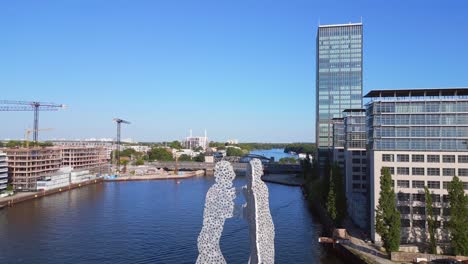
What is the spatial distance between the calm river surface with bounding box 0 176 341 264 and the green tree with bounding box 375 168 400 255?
13.3ft

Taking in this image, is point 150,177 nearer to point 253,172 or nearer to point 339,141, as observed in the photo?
point 339,141

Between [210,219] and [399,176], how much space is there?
755 inches

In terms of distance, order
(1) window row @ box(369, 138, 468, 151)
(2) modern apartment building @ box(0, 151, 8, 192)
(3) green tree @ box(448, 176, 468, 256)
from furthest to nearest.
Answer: (2) modern apartment building @ box(0, 151, 8, 192), (1) window row @ box(369, 138, 468, 151), (3) green tree @ box(448, 176, 468, 256)

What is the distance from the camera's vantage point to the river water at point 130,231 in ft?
88.8

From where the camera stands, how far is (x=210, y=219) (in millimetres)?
15297

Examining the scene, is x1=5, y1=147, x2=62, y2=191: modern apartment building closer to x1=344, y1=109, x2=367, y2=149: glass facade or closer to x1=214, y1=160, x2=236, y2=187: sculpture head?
x1=344, y1=109, x2=367, y2=149: glass facade

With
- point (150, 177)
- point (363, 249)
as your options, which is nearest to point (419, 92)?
point (363, 249)

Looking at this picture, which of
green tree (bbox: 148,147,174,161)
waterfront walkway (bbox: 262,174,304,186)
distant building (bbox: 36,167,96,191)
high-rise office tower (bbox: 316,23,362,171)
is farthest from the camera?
green tree (bbox: 148,147,174,161)

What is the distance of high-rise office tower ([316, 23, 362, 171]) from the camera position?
71625mm

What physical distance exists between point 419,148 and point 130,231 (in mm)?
23183

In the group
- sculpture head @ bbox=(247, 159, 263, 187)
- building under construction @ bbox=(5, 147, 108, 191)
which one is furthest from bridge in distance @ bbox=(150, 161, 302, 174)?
sculpture head @ bbox=(247, 159, 263, 187)

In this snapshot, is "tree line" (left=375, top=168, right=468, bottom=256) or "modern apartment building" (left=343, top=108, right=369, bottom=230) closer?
"tree line" (left=375, top=168, right=468, bottom=256)

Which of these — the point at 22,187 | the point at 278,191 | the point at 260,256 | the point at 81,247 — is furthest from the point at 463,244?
the point at 22,187

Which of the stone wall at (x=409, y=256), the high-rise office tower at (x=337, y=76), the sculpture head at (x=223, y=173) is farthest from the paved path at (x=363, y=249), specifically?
the high-rise office tower at (x=337, y=76)
